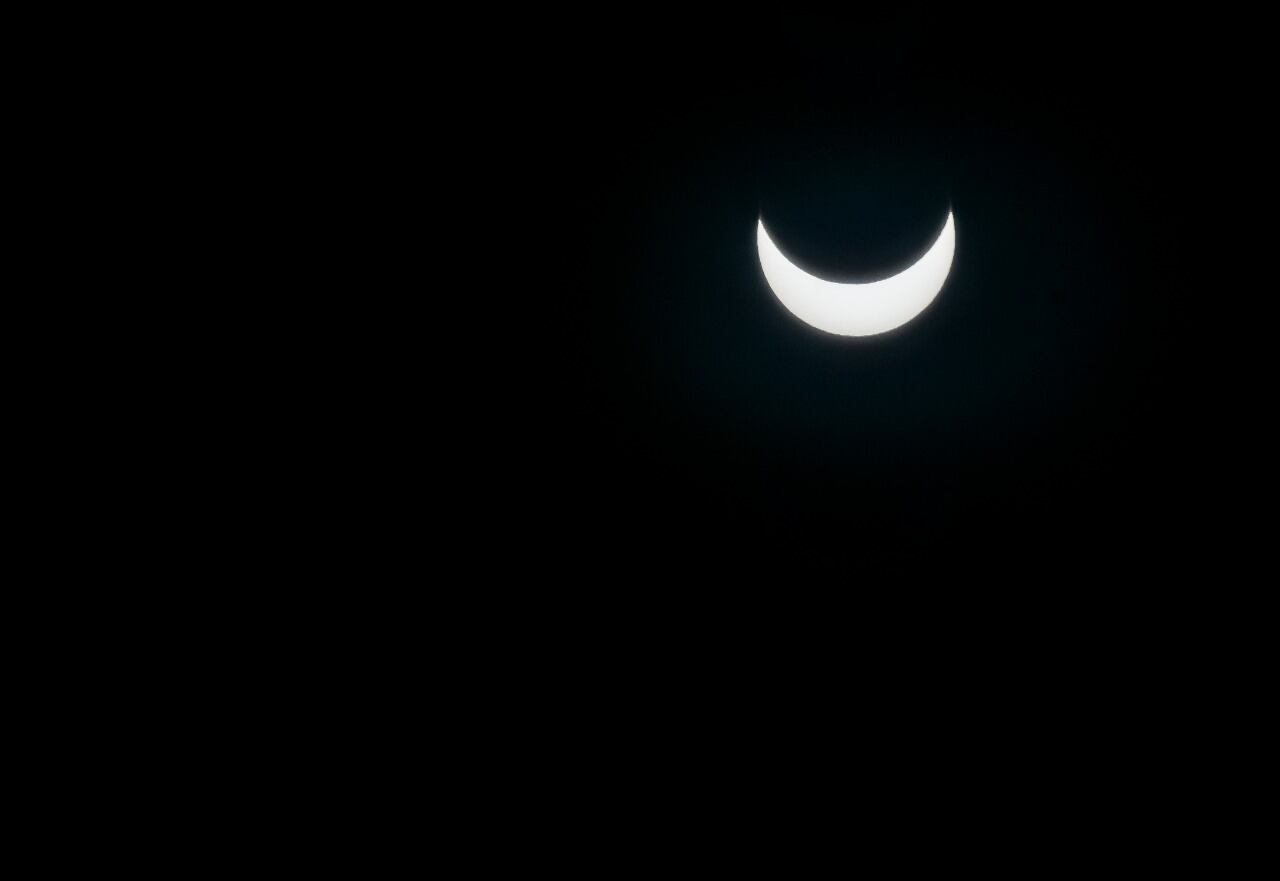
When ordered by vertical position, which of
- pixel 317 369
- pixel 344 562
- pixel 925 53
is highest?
pixel 925 53

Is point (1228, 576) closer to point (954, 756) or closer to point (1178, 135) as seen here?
point (954, 756)

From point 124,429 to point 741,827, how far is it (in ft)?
4.60

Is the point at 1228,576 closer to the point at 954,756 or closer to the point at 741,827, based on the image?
the point at 954,756

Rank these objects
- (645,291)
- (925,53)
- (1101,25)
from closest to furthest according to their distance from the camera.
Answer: (925,53) < (1101,25) < (645,291)

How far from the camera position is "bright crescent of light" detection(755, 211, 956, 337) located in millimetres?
1504

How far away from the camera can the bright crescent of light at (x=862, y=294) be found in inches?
59.2

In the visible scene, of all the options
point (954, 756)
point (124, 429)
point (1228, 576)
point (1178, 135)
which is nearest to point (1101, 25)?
point (1178, 135)

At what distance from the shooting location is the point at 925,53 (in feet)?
5.19

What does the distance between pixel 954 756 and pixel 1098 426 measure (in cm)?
68

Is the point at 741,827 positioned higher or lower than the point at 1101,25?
lower

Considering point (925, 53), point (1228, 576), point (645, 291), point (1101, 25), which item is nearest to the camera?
point (925, 53)

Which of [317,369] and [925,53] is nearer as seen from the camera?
[925,53]

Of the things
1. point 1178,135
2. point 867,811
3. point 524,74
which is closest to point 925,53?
point 1178,135

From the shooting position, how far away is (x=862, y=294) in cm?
151
